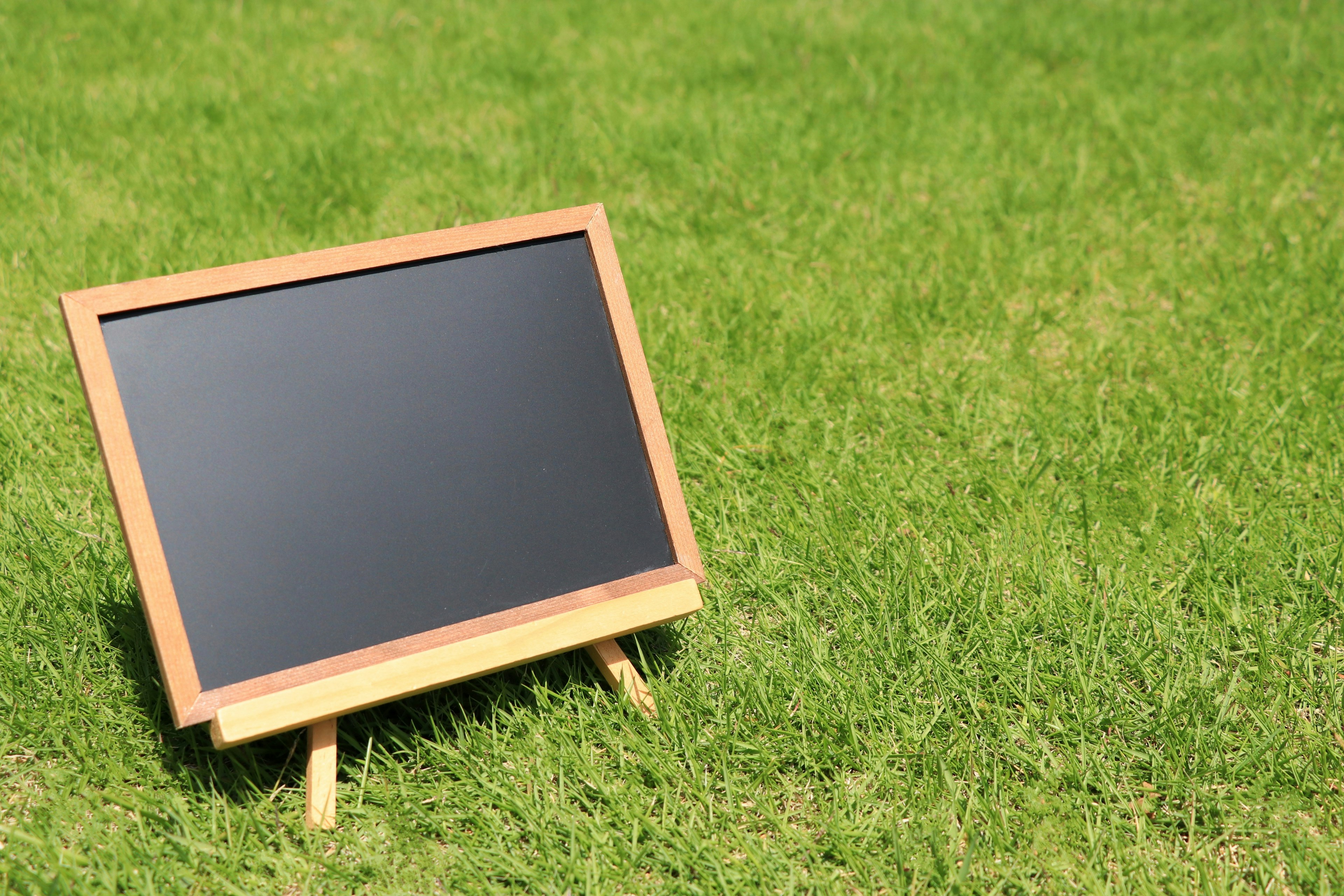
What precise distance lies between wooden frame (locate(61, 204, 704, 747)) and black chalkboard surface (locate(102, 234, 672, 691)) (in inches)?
0.9

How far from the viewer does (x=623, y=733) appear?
1938 mm

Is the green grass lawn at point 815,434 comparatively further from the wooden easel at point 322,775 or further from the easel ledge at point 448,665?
the easel ledge at point 448,665

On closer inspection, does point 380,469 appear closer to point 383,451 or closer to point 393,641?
point 383,451

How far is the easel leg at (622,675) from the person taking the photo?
193 centimetres

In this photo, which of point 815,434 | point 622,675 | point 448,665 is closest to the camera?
point 448,665

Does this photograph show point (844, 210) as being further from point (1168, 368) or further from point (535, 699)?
point (535, 699)

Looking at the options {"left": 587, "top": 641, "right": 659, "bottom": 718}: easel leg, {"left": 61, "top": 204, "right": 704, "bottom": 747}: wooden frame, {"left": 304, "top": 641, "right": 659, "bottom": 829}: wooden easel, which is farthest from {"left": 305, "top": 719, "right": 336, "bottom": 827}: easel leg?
{"left": 587, "top": 641, "right": 659, "bottom": 718}: easel leg

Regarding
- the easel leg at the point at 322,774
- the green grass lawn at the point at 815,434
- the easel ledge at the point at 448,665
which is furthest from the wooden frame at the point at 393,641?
the green grass lawn at the point at 815,434

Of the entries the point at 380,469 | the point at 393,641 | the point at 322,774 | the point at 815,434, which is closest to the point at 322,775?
the point at 322,774

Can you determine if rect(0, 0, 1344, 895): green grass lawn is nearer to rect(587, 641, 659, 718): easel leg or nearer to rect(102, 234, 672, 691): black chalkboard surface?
rect(587, 641, 659, 718): easel leg

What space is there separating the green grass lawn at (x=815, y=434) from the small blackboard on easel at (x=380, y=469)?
0.27 m

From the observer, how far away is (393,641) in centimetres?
169

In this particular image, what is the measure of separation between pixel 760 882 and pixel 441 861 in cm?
54

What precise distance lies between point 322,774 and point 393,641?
26cm
